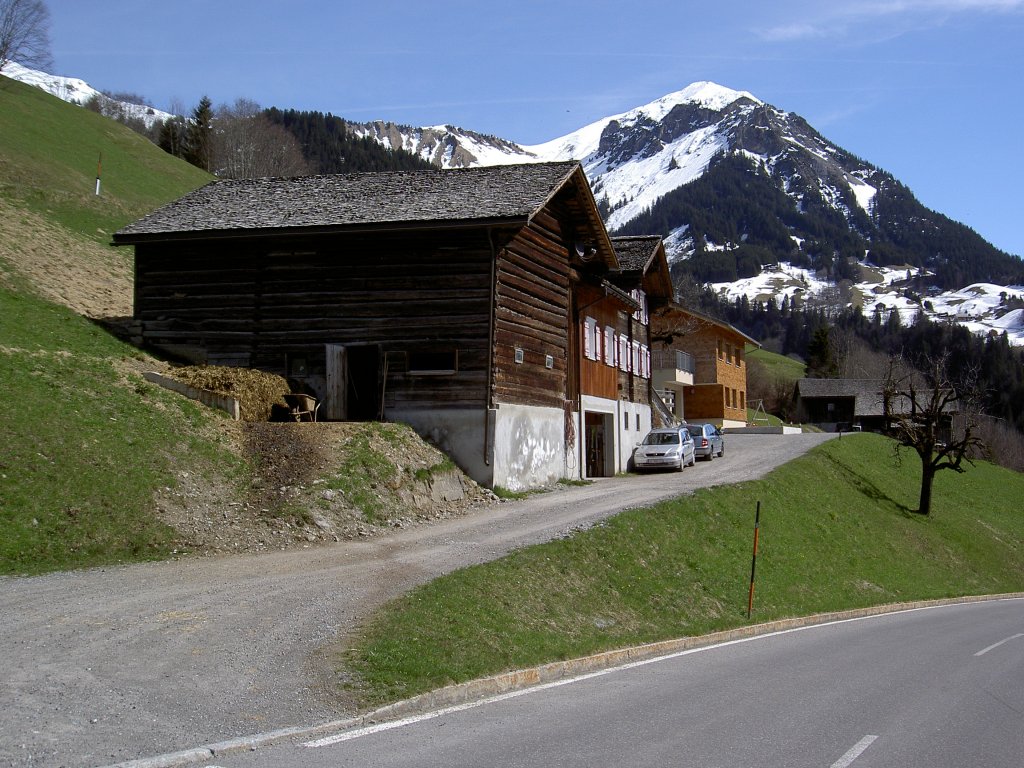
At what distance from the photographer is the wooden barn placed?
993 inches

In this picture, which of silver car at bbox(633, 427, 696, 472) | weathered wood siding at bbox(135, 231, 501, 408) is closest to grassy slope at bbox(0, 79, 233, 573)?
weathered wood siding at bbox(135, 231, 501, 408)

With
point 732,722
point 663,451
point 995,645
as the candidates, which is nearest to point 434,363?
point 663,451

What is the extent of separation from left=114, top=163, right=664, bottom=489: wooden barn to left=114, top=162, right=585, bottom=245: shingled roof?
8cm

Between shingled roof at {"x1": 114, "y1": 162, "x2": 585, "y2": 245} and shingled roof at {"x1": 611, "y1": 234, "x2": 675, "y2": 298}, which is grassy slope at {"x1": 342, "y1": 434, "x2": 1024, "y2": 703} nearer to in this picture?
shingled roof at {"x1": 114, "y1": 162, "x2": 585, "y2": 245}

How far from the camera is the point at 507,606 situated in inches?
548

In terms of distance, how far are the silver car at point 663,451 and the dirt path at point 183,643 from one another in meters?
18.4

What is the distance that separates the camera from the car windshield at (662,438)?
1455 inches

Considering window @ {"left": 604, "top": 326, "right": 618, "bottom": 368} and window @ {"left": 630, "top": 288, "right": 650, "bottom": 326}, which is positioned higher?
window @ {"left": 630, "top": 288, "right": 650, "bottom": 326}

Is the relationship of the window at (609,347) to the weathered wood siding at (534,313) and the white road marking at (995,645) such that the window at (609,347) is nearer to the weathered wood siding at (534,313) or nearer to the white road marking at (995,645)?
the weathered wood siding at (534,313)

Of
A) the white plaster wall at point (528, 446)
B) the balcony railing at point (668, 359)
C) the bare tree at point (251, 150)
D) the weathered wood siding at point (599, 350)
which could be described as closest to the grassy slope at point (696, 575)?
the white plaster wall at point (528, 446)

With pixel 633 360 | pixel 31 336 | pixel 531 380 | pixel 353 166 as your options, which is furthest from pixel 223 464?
pixel 353 166

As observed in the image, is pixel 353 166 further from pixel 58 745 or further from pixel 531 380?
pixel 58 745

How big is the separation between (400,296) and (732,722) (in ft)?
61.0

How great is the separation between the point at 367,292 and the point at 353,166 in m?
94.4
